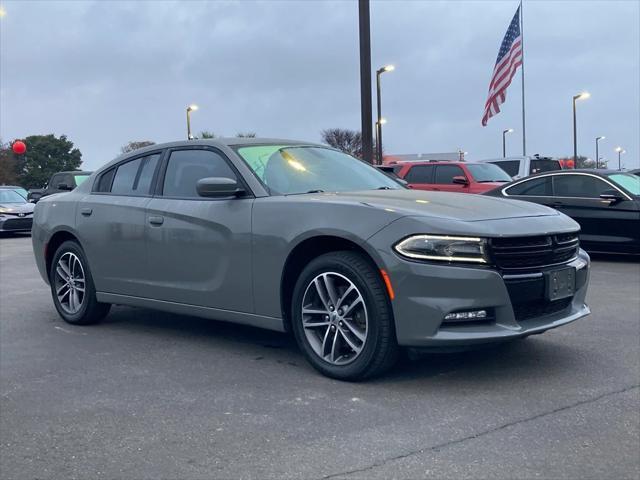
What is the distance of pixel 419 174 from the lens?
17.6m

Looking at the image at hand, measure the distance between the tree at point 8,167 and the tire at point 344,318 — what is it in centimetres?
7466

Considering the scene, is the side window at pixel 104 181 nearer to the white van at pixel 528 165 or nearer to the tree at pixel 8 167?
the white van at pixel 528 165

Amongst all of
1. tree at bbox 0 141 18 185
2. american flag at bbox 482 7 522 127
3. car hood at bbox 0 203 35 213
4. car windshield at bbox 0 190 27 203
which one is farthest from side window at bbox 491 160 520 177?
tree at bbox 0 141 18 185

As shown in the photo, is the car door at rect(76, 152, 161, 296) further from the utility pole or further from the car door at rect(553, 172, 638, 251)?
the utility pole

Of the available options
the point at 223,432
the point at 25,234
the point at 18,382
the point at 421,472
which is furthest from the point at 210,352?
the point at 25,234

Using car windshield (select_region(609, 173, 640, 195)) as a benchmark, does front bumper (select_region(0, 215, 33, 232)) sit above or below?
below

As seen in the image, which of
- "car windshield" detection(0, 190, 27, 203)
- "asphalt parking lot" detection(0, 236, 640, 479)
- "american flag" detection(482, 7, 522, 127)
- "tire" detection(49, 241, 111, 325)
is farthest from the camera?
"american flag" detection(482, 7, 522, 127)

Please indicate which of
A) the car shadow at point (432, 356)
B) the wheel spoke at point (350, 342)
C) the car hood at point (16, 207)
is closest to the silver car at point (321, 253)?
the wheel spoke at point (350, 342)

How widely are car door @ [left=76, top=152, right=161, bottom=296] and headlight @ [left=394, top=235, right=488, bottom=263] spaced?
97.3 inches

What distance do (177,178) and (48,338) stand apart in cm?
168

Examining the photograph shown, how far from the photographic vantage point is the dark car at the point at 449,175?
1677 centimetres

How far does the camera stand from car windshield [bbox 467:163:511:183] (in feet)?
55.4

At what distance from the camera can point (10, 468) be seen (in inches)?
136

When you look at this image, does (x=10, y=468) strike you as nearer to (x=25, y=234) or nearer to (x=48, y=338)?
(x=48, y=338)
